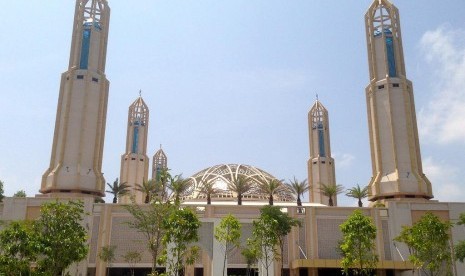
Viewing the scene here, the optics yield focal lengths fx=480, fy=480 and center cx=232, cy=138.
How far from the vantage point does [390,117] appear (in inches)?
1965

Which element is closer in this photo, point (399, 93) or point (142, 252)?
point (142, 252)

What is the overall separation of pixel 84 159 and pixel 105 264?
447 inches

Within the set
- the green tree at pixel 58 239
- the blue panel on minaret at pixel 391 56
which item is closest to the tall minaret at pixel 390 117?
the blue panel on minaret at pixel 391 56

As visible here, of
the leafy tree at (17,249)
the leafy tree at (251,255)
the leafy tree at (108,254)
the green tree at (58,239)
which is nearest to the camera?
the leafy tree at (17,249)

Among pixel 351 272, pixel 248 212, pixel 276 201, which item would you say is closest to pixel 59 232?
pixel 248 212

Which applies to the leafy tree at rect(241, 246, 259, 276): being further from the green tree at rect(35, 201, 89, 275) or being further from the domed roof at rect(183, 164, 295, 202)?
the domed roof at rect(183, 164, 295, 202)

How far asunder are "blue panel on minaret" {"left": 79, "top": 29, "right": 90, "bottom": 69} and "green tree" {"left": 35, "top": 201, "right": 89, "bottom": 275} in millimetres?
26885

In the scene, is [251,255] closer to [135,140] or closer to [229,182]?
[229,182]

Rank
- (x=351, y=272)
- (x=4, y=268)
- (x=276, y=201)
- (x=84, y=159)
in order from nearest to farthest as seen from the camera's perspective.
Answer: (x=4, y=268)
(x=351, y=272)
(x=84, y=159)
(x=276, y=201)

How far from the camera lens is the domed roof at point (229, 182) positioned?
59.7 meters

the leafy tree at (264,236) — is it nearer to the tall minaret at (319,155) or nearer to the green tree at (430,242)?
the green tree at (430,242)

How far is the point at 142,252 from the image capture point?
140ft

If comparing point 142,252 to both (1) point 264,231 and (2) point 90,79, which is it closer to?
(1) point 264,231

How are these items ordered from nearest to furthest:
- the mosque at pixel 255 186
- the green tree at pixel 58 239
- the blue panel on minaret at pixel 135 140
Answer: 1. the green tree at pixel 58 239
2. the mosque at pixel 255 186
3. the blue panel on minaret at pixel 135 140
